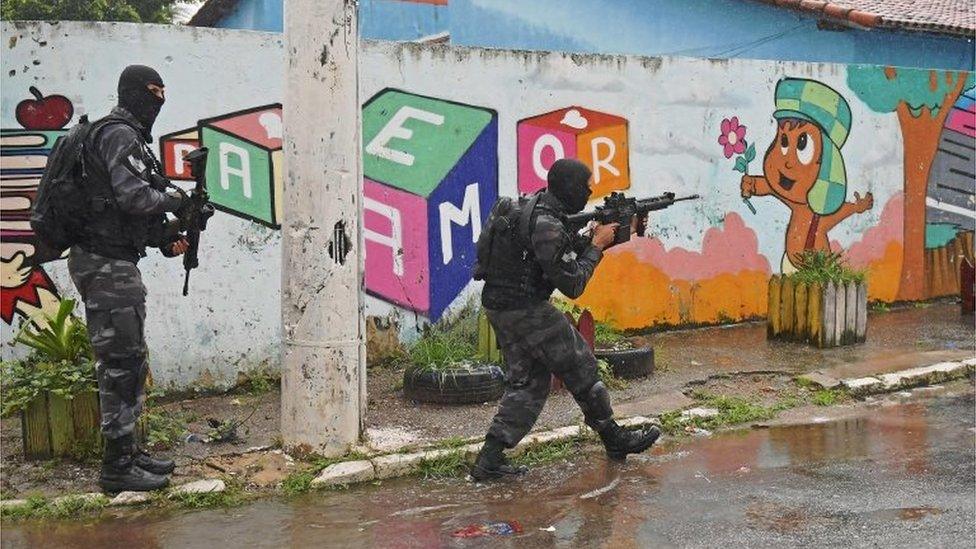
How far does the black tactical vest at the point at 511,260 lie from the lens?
211 inches

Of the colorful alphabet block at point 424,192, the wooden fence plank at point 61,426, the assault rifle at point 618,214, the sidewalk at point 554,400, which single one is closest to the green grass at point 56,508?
the sidewalk at point 554,400

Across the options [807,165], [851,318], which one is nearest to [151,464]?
[851,318]

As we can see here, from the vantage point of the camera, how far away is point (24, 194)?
6.62 m

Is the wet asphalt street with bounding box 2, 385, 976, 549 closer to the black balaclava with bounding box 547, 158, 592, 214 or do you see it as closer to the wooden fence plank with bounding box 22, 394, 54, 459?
the wooden fence plank with bounding box 22, 394, 54, 459

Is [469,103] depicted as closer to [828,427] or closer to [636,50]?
[828,427]

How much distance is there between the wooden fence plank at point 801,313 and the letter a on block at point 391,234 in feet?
11.7

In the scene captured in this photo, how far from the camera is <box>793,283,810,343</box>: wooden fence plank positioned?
8992mm

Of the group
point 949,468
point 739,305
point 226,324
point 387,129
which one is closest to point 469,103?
point 387,129

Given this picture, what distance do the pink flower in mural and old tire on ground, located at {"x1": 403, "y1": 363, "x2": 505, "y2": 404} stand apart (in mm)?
4100

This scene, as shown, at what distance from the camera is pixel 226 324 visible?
285 inches

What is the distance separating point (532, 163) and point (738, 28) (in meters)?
8.33

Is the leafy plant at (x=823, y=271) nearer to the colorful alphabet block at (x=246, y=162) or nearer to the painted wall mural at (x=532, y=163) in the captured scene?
the painted wall mural at (x=532, y=163)

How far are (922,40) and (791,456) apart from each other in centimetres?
1155

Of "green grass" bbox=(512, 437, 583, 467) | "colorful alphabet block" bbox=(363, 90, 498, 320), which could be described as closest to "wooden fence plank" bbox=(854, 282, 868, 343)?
"colorful alphabet block" bbox=(363, 90, 498, 320)
